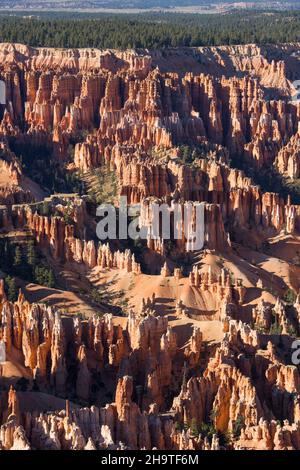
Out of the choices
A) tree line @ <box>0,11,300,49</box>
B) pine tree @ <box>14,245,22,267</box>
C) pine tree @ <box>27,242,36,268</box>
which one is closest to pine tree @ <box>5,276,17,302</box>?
pine tree @ <box>14,245,22,267</box>

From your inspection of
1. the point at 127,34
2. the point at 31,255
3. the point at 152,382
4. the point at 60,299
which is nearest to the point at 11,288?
the point at 60,299

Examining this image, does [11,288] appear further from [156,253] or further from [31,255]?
[156,253]

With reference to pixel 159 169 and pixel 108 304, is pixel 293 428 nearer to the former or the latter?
pixel 108 304

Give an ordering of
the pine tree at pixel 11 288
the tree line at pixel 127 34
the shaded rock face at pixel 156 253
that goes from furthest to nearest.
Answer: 1. the tree line at pixel 127 34
2. the pine tree at pixel 11 288
3. the shaded rock face at pixel 156 253

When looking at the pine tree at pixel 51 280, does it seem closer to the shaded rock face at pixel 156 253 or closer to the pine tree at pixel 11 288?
the pine tree at pixel 11 288

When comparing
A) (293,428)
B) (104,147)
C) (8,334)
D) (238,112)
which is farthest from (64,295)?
(238,112)

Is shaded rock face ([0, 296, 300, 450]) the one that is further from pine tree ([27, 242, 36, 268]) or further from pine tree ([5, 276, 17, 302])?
pine tree ([27, 242, 36, 268])

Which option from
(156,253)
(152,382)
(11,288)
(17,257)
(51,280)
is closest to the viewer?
(152,382)

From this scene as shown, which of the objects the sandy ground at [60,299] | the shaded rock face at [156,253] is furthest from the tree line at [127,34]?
the sandy ground at [60,299]
